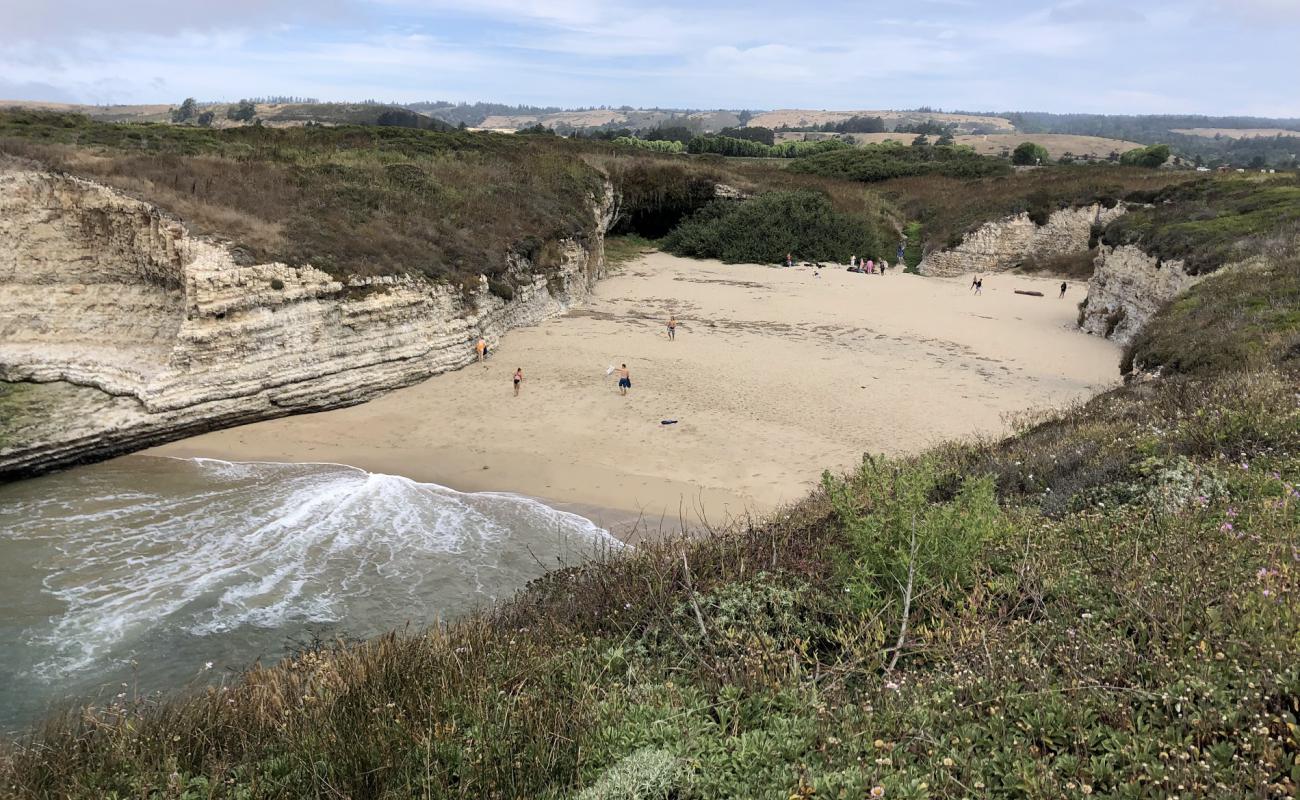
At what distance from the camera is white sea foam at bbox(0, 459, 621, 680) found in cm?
934

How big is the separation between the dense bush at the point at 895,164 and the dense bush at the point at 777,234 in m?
16.0

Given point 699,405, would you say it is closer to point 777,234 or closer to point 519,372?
point 519,372

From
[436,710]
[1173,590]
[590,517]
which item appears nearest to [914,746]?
[1173,590]

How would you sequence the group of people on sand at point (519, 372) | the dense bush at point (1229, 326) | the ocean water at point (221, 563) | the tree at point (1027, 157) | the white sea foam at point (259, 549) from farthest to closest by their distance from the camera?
1. the tree at point (1027, 157)
2. the group of people on sand at point (519, 372)
3. the dense bush at point (1229, 326)
4. the white sea foam at point (259, 549)
5. the ocean water at point (221, 563)

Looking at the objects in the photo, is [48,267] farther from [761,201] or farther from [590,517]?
[761,201]

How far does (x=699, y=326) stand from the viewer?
1009 inches

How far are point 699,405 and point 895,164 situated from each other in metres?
45.4

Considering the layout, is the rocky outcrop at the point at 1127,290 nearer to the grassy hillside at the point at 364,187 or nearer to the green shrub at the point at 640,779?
the grassy hillside at the point at 364,187

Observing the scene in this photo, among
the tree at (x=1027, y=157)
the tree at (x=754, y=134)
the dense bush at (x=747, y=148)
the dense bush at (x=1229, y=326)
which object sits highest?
the tree at (x=754, y=134)

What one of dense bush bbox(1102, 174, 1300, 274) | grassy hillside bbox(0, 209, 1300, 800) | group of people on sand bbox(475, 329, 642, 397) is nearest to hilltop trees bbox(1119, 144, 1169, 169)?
dense bush bbox(1102, 174, 1300, 274)

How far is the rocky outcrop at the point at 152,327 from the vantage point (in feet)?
47.9

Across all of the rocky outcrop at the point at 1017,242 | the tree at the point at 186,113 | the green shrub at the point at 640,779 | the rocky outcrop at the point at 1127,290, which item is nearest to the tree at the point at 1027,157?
the rocky outcrop at the point at 1017,242

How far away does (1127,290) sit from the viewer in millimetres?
24125

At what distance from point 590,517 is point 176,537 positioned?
6491mm
